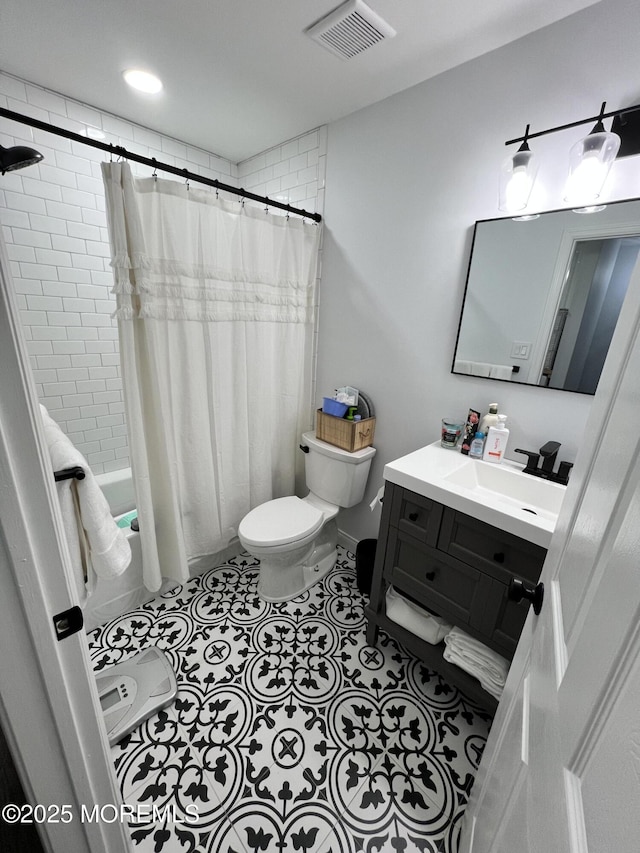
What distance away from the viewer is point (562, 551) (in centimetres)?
65

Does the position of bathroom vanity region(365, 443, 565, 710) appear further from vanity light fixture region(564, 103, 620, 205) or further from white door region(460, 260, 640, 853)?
vanity light fixture region(564, 103, 620, 205)

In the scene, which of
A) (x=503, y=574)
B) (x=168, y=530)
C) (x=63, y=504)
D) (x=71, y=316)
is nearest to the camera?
(x=63, y=504)

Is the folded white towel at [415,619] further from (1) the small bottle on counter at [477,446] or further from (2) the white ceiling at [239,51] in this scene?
(2) the white ceiling at [239,51]

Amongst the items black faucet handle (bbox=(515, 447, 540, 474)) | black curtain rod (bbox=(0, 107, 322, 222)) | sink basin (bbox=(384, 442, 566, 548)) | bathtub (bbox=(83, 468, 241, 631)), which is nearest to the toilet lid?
bathtub (bbox=(83, 468, 241, 631))

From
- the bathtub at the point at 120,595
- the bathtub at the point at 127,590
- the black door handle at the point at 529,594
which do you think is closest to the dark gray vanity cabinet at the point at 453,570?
the black door handle at the point at 529,594

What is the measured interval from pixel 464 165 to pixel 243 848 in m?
2.47

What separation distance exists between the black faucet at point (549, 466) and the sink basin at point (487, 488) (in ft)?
0.10

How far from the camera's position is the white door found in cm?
32

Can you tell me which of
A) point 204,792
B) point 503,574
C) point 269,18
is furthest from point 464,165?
point 204,792

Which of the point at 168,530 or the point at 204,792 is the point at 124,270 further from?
the point at 204,792

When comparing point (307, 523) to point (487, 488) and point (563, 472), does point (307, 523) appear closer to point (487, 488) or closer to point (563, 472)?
point (487, 488)

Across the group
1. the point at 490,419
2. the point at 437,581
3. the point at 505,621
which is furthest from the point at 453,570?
the point at 490,419

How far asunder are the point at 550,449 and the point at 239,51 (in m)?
1.93

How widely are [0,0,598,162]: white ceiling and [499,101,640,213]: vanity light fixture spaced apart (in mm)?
384
